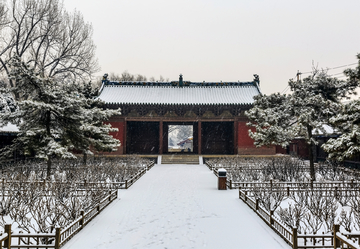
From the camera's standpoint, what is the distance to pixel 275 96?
50.0 ft

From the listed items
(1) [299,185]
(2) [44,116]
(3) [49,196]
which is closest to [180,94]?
(2) [44,116]

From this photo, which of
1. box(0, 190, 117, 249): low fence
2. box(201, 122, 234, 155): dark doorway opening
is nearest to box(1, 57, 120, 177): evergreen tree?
box(0, 190, 117, 249): low fence

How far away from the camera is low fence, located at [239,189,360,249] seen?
159 inches

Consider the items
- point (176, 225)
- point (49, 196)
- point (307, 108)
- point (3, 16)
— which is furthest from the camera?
point (3, 16)

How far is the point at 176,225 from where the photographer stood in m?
6.56

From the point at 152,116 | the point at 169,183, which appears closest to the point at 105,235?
the point at 169,183

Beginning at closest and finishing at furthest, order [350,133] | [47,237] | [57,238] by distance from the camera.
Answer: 1. [57,238]
2. [47,237]
3. [350,133]

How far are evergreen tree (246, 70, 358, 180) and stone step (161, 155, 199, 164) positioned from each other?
29.0ft

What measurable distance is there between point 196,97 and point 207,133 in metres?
4.21

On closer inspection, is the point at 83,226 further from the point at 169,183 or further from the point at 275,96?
the point at 275,96

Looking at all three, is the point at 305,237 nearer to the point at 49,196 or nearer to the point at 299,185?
the point at 299,185

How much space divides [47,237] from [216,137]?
75.5 ft

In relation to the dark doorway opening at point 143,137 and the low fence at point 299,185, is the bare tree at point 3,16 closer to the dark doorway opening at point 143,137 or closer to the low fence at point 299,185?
the dark doorway opening at point 143,137

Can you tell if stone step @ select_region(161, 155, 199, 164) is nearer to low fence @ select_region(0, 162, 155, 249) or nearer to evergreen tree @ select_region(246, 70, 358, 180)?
evergreen tree @ select_region(246, 70, 358, 180)
